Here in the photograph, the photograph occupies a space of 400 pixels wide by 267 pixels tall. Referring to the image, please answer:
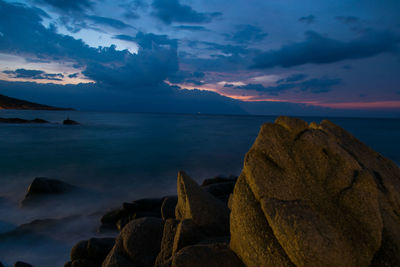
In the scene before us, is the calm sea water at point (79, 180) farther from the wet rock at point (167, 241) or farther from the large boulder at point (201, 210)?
the large boulder at point (201, 210)

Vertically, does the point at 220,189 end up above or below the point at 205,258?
below

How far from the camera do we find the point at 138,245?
4.80m

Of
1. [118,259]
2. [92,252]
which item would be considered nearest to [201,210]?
[118,259]

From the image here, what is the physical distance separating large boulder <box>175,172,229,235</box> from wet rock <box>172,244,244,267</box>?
1198 millimetres

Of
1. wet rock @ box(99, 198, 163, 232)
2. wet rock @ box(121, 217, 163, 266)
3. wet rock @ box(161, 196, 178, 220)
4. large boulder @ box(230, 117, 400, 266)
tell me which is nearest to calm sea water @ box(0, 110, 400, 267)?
wet rock @ box(99, 198, 163, 232)

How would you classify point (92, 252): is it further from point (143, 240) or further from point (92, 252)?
point (143, 240)

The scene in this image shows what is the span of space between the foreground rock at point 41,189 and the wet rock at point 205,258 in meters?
9.66

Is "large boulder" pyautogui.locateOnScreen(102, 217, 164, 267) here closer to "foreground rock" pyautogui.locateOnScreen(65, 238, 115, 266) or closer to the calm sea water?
"foreground rock" pyautogui.locateOnScreen(65, 238, 115, 266)

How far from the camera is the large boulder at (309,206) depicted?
302cm

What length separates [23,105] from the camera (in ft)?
578

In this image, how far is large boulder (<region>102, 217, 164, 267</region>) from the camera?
15.1 ft

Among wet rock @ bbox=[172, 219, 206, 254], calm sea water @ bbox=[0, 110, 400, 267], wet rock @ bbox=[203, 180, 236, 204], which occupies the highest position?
wet rock @ bbox=[172, 219, 206, 254]

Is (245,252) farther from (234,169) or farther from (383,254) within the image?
(234,169)

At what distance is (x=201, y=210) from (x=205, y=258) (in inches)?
60.5
